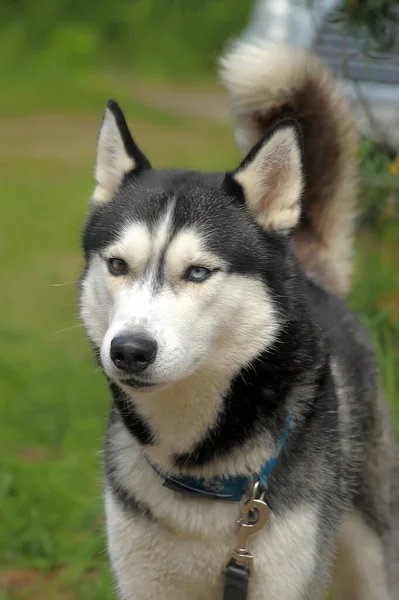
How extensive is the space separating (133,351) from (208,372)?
0.30 meters

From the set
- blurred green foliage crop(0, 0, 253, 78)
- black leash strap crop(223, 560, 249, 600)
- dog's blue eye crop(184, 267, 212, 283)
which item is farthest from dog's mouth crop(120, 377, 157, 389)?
blurred green foliage crop(0, 0, 253, 78)

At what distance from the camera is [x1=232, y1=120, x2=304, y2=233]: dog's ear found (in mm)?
2246

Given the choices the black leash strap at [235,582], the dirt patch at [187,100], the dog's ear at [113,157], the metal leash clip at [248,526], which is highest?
the dog's ear at [113,157]

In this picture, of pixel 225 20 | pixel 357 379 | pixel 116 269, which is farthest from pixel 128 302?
pixel 225 20

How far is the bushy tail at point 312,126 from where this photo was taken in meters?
2.85


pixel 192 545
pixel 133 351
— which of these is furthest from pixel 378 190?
pixel 133 351

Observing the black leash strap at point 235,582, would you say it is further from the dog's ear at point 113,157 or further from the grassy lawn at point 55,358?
the dog's ear at point 113,157

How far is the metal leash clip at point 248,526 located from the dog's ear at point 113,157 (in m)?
0.87

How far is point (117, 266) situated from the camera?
2.15 meters

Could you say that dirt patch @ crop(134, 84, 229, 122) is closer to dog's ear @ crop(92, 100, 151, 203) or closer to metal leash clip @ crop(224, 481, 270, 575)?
dog's ear @ crop(92, 100, 151, 203)

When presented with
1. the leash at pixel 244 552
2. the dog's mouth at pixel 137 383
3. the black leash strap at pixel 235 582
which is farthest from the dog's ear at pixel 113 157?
the black leash strap at pixel 235 582

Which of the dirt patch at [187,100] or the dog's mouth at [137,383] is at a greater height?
the dog's mouth at [137,383]

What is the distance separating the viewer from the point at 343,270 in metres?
3.12

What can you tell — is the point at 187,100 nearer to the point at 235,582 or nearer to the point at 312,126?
the point at 312,126
